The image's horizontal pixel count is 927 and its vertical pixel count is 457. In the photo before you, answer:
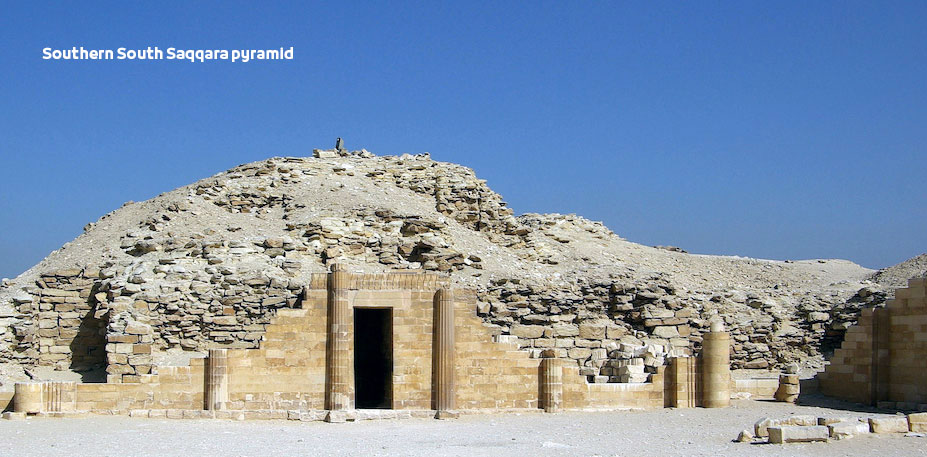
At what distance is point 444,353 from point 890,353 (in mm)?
11219

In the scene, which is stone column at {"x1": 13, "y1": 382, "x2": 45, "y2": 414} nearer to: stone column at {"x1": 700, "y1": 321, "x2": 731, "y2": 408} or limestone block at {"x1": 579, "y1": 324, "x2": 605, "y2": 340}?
limestone block at {"x1": 579, "y1": 324, "x2": 605, "y2": 340}

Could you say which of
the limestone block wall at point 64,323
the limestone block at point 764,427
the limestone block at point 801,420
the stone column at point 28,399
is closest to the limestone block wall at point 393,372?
the stone column at point 28,399

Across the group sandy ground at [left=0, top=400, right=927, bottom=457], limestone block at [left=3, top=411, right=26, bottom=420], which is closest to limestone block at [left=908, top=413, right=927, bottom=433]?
sandy ground at [left=0, top=400, right=927, bottom=457]

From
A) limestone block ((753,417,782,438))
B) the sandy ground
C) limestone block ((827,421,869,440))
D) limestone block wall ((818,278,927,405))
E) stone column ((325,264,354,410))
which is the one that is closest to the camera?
the sandy ground

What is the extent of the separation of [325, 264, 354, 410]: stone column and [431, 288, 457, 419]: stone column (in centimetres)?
201

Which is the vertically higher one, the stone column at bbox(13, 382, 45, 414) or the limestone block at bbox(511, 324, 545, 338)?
the limestone block at bbox(511, 324, 545, 338)

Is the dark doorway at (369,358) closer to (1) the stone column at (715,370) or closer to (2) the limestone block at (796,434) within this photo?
(1) the stone column at (715,370)

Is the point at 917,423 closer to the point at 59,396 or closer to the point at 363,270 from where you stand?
the point at 363,270

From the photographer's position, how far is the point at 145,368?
27406 mm

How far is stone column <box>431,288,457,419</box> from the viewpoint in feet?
89.4

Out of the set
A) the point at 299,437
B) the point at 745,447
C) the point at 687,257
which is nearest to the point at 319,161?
the point at 687,257

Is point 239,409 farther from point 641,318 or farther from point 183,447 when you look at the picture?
point 641,318

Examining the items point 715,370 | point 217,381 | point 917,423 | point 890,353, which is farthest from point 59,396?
point 890,353

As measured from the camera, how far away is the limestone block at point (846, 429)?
22161 mm
